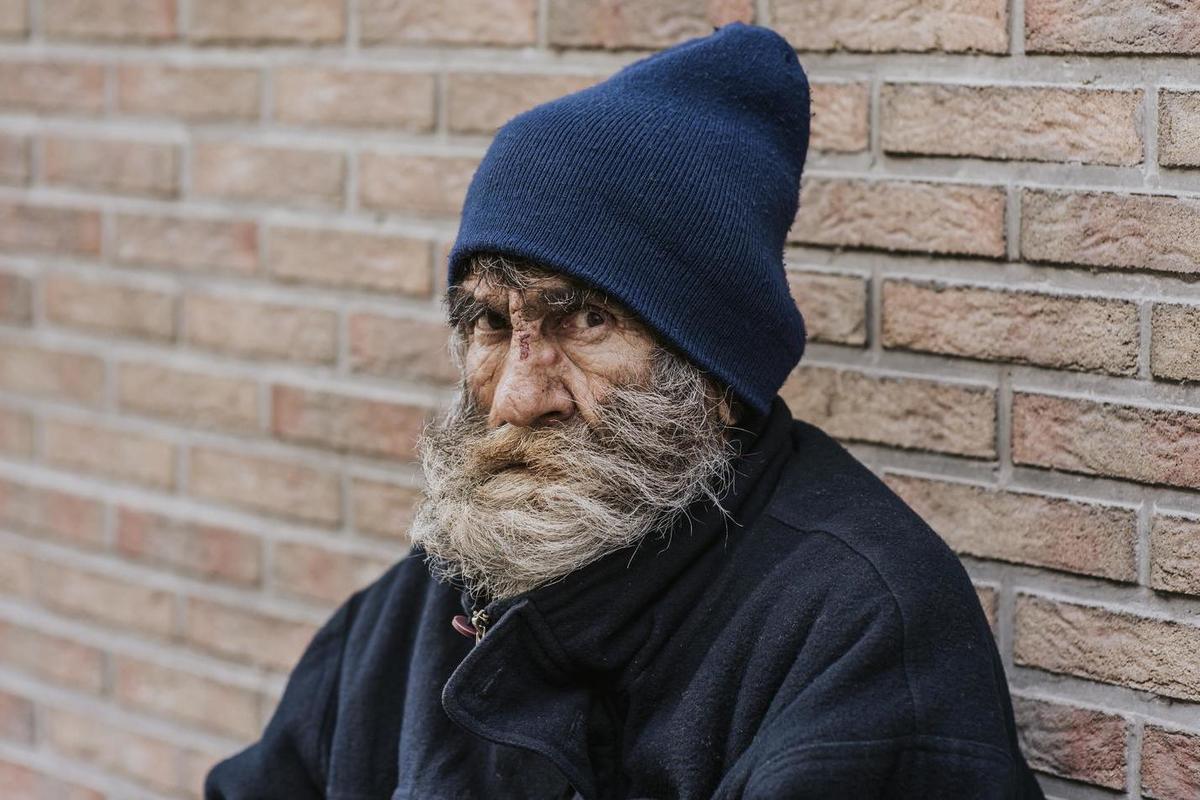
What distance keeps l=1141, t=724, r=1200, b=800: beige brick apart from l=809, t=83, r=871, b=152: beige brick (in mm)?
1011

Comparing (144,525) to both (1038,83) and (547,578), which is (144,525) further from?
(1038,83)

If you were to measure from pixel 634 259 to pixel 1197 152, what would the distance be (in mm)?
800

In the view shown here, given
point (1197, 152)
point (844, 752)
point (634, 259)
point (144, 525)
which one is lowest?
point (144, 525)

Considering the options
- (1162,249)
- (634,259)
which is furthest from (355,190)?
(1162,249)

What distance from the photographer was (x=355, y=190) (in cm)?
299

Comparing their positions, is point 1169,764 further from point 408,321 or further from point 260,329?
point 260,329

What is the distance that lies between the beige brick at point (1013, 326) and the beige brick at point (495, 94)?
0.73 metres

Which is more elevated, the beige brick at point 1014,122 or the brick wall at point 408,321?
the beige brick at point 1014,122

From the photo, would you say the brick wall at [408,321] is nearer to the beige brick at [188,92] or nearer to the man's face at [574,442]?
the beige brick at [188,92]

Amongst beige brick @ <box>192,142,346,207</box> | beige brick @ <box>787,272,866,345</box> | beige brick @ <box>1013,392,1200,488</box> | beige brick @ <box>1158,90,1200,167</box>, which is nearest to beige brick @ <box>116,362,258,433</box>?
beige brick @ <box>192,142,346,207</box>

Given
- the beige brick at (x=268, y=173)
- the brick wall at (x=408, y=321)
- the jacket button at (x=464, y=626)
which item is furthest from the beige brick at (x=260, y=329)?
the jacket button at (x=464, y=626)

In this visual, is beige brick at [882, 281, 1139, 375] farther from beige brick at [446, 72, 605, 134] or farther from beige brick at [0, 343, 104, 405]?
beige brick at [0, 343, 104, 405]

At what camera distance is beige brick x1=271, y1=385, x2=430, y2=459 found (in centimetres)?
296

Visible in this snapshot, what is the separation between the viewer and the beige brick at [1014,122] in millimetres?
2129
